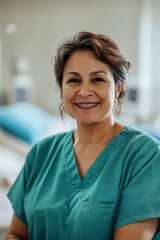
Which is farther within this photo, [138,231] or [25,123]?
[25,123]

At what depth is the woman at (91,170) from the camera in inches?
A: 40.2

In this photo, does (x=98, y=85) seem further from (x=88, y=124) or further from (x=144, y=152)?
(x=144, y=152)

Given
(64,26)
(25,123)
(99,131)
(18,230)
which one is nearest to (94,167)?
(99,131)

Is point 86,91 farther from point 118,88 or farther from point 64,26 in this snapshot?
point 64,26

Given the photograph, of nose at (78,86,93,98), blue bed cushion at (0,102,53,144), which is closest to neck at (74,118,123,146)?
nose at (78,86,93,98)

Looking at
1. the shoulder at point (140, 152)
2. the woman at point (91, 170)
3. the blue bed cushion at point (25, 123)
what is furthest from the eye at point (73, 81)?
the blue bed cushion at point (25, 123)

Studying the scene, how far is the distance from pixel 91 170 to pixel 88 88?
263mm

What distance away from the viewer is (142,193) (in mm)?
1009

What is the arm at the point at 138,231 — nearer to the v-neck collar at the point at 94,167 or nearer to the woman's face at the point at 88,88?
the v-neck collar at the point at 94,167

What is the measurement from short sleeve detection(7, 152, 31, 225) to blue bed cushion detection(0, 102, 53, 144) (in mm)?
1191

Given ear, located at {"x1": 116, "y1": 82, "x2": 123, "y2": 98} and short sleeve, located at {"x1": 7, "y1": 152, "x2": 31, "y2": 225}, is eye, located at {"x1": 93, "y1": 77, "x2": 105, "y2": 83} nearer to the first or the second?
ear, located at {"x1": 116, "y1": 82, "x2": 123, "y2": 98}

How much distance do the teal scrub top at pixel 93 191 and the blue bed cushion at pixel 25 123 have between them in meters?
1.25

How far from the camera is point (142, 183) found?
1020 mm

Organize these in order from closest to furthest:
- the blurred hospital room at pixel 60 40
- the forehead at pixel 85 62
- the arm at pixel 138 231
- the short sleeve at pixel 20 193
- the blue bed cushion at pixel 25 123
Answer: the arm at pixel 138 231 → the forehead at pixel 85 62 → the short sleeve at pixel 20 193 → the blue bed cushion at pixel 25 123 → the blurred hospital room at pixel 60 40
